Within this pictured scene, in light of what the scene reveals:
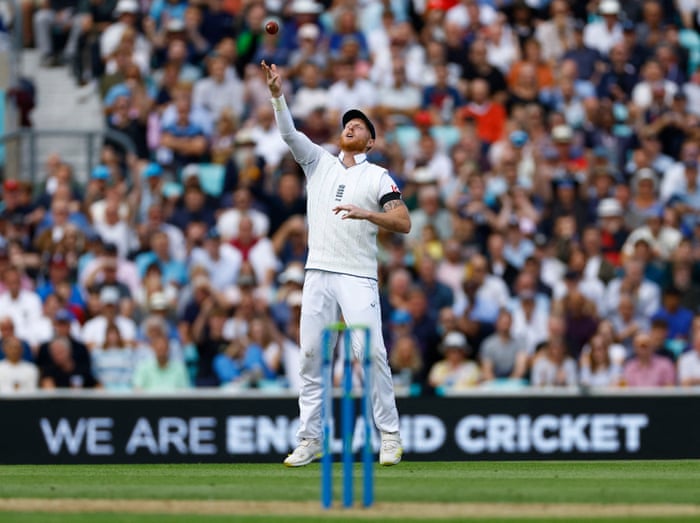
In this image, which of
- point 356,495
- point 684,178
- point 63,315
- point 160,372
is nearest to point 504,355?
point 160,372

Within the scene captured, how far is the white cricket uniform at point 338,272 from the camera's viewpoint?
39.0ft

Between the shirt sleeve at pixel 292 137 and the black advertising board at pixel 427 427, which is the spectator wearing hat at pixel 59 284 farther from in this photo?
the shirt sleeve at pixel 292 137

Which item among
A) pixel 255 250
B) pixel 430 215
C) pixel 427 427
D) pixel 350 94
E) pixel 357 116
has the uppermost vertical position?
pixel 350 94

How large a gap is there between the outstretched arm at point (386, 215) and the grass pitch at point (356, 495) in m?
1.73

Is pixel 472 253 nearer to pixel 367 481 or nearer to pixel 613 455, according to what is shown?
pixel 613 455

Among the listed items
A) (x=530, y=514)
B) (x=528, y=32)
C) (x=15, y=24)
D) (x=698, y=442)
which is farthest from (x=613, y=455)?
(x=15, y=24)

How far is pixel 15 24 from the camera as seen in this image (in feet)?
72.8

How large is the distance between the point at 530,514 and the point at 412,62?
38.5ft

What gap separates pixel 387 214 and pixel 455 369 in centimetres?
587

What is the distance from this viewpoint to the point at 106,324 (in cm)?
1770

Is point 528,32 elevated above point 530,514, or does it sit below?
above

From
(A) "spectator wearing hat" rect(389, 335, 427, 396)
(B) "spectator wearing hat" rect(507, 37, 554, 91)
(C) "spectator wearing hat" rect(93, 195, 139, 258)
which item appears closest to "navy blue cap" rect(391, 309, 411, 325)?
(A) "spectator wearing hat" rect(389, 335, 427, 396)

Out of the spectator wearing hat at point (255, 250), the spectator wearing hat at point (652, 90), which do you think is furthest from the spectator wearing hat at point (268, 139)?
the spectator wearing hat at point (652, 90)

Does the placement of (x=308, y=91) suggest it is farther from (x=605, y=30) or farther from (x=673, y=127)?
(x=673, y=127)
